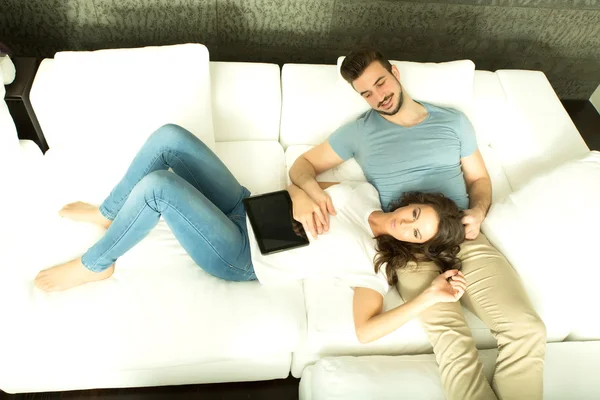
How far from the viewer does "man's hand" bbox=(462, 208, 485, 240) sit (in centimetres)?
166

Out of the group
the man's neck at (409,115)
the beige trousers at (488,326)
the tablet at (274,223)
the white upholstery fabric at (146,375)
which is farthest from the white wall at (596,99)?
the white upholstery fabric at (146,375)

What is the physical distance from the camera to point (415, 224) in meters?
1.47

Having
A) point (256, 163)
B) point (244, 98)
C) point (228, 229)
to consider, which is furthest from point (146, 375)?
point (244, 98)

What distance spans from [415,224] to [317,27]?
4.20ft

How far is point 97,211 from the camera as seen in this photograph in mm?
1646

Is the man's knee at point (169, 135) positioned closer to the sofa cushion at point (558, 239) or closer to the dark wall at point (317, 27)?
the dark wall at point (317, 27)

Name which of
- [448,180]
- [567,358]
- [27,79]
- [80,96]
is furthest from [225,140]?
[567,358]

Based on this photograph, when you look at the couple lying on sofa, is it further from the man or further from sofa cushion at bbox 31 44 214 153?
sofa cushion at bbox 31 44 214 153

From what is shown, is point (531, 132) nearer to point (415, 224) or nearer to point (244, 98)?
point (415, 224)

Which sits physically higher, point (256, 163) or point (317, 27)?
point (317, 27)

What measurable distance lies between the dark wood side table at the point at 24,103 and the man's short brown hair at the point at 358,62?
1286mm

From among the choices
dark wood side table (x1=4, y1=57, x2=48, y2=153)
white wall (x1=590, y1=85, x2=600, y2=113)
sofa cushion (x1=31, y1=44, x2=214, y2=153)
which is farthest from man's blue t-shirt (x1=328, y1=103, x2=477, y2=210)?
white wall (x1=590, y1=85, x2=600, y2=113)

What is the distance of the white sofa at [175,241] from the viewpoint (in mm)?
1449

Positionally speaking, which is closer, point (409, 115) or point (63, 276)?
point (63, 276)
